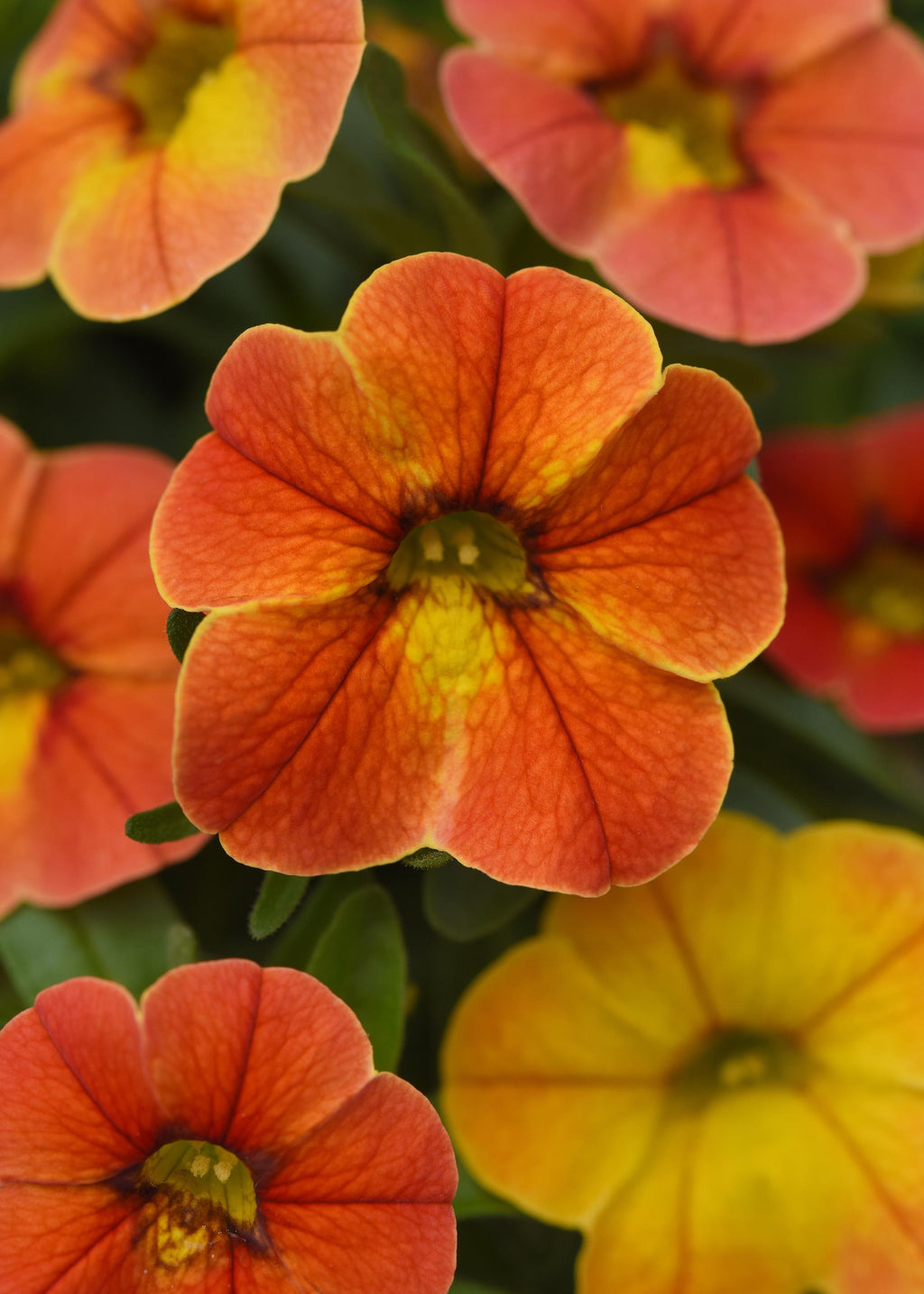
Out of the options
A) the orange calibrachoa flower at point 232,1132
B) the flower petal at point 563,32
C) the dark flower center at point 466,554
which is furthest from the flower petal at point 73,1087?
the flower petal at point 563,32

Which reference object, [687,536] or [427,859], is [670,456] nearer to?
[687,536]

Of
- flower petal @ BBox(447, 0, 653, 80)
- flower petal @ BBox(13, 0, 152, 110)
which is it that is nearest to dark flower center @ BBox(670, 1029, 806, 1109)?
flower petal @ BBox(447, 0, 653, 80)

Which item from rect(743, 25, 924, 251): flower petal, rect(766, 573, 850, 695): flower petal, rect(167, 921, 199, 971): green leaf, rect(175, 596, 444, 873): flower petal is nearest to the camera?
rect(175, 596, 444, 873): flower petal

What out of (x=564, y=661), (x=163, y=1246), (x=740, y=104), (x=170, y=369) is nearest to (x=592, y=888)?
(x=564, y=661)

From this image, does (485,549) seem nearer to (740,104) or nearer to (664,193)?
(664,193)

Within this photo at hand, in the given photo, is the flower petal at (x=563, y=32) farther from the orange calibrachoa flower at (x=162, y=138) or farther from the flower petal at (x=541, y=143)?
the orange calibrachoa flower at (x=162, y=138)

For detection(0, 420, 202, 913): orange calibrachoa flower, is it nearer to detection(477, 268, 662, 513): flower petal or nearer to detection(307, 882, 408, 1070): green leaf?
detection(307, 882, 408, 1070): green leaf
